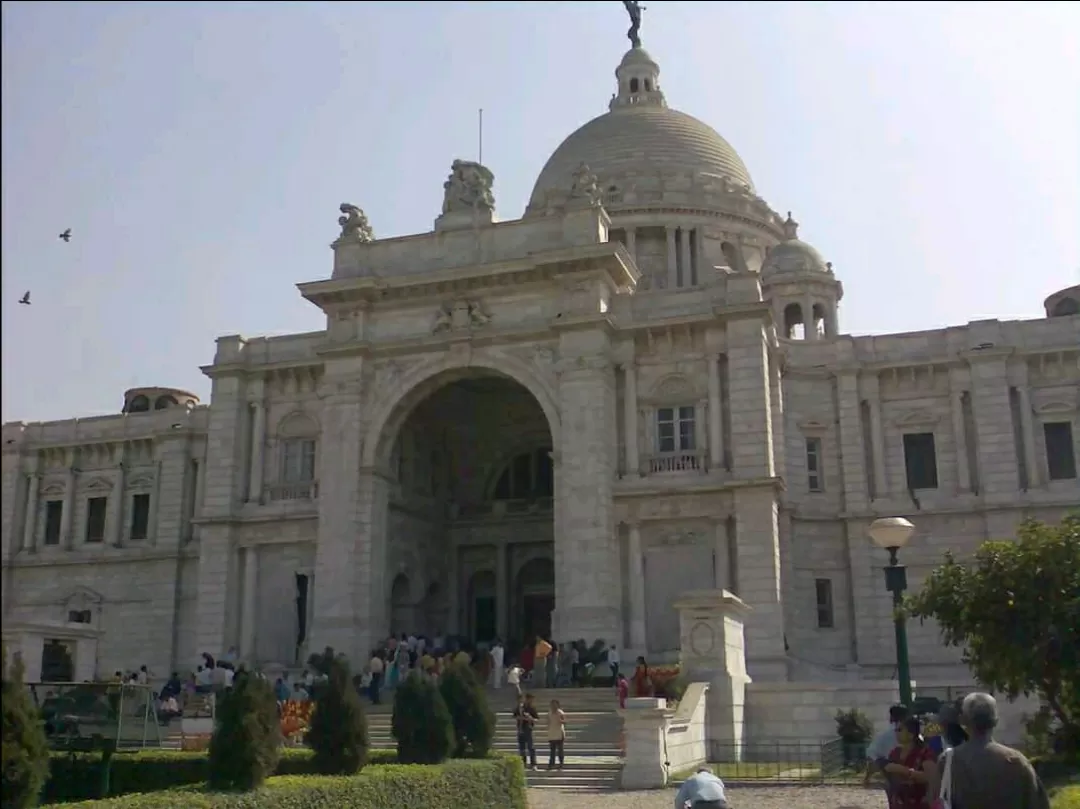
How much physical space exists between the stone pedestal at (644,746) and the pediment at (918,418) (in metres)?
20.5

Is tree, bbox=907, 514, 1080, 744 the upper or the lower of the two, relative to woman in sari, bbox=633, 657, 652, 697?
upper

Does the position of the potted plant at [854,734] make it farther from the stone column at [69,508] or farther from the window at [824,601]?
the stone column at [69,508]

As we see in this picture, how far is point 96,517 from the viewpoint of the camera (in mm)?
46125

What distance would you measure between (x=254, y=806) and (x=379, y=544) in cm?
2433

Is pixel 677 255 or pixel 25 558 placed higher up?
pixel 677 255

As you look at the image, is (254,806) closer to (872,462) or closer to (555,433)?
(555,433)

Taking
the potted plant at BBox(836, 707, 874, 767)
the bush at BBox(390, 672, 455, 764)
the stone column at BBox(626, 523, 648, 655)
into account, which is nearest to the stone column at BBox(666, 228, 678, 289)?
the stone column at BBox(626, 523, 648, 655)

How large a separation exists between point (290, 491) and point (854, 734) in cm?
2102

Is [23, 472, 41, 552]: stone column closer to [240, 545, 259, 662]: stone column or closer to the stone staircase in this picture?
[240, 545, 259, 662]: stone column

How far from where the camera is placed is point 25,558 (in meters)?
45.9

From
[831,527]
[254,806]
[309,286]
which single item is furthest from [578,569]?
[254,806]

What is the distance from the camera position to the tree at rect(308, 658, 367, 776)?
14352 millimetres

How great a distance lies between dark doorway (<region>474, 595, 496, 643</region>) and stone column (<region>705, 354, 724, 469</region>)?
36.7ft

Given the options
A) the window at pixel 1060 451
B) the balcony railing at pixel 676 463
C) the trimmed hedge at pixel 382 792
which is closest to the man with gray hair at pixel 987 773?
the trimmed hedge at pixel 382 792
